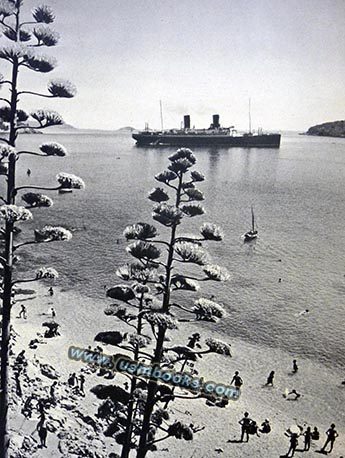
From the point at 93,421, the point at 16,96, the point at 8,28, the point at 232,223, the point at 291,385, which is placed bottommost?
the point at 291,385

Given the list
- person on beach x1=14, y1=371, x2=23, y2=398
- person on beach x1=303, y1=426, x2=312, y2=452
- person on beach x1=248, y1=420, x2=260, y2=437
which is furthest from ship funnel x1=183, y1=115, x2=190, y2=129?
person on beach x1=303, y1=426, x2=312, y2=452

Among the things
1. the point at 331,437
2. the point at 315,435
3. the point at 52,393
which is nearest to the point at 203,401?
the point at 315,435

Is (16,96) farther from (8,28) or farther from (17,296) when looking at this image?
(17,296)

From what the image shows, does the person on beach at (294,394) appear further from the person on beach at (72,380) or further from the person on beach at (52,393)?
the person on beach at (52,393)

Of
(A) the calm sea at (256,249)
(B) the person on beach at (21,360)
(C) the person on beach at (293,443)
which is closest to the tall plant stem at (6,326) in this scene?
(B) the person on beach at (21,360)

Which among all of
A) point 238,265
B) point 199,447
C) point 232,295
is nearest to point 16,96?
point 199,447

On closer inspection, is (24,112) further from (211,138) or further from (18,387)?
(211,138)
